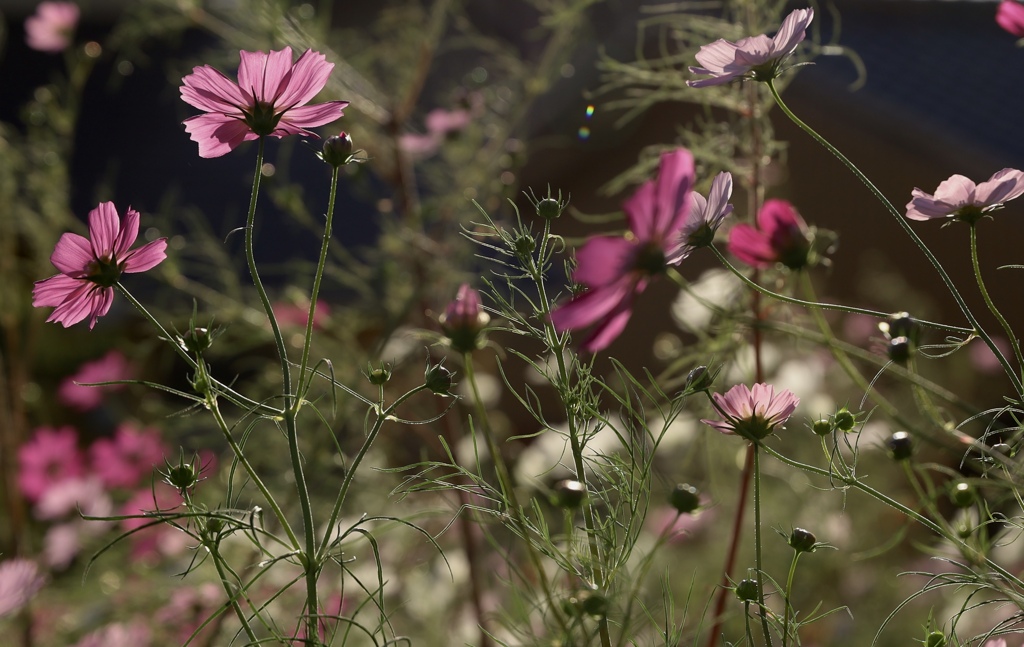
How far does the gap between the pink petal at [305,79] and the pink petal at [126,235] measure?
0.08 metres

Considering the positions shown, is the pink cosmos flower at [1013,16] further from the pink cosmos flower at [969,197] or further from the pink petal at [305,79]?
the pink petal at [305,79]

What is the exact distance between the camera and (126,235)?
39 centimetres

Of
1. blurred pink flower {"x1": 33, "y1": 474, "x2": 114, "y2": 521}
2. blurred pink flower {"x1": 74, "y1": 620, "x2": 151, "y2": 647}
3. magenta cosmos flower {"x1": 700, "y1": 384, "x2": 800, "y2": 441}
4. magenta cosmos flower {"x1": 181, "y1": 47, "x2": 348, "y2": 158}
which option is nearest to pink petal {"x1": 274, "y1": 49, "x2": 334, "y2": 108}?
magenta cosmos flower {"x1": 181, "y1": 47, "x2": 348, "y2": 158}

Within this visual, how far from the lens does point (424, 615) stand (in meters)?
1.19

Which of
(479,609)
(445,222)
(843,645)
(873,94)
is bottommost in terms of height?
(843,645)

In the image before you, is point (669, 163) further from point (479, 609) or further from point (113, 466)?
point (113, 466)

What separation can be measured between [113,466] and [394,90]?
83 cm

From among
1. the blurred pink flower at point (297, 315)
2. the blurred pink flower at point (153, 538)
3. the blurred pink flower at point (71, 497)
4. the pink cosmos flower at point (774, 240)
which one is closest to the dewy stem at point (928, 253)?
the pink cosmos flower at point (774, 240)

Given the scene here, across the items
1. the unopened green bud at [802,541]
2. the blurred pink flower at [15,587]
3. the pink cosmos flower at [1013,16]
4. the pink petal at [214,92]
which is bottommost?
the blurred pink flower at [15,587]

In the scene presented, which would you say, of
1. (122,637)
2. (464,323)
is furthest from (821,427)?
(122,637)

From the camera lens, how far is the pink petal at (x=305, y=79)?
0.38 metres

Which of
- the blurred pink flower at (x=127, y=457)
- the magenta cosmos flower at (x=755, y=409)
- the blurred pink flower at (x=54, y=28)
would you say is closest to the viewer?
the magenta cosmos flower at (x=755, y=409)

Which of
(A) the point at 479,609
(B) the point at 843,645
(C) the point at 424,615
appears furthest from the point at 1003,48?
(A) the point at 479,609

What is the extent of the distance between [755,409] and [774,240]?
0.24 ft
